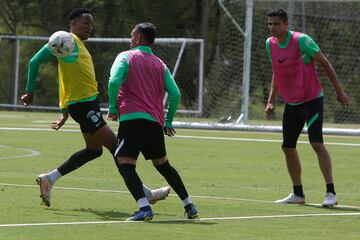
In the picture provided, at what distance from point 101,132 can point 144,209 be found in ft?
5.94

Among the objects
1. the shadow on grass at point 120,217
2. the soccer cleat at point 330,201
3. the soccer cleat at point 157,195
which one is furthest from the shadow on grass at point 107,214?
the soccer cleat at point 330,201

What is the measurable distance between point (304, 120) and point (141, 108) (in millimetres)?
3159

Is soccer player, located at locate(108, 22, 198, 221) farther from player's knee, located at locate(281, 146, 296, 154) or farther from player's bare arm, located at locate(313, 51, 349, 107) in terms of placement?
player's knee, located at locate(281, 146, 296, 154)

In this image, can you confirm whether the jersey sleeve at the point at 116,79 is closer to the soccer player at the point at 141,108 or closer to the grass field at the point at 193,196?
the soccer player at the point at 141,108

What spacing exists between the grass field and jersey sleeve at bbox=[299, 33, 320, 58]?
1.82 m

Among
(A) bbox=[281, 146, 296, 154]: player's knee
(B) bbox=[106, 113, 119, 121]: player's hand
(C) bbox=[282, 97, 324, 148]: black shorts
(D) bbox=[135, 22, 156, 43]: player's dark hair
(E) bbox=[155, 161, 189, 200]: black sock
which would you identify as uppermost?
(D) bbox=[135, 22, 156, 43]: player's dark hair

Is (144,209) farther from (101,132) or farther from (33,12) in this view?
(33,12)

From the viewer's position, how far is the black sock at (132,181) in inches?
432

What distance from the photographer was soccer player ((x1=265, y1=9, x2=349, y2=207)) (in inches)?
520

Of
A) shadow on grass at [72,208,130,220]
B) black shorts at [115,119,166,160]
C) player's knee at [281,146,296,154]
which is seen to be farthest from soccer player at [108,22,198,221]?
player's knee at [281,146,296,154]

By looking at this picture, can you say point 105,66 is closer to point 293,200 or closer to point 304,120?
point 304,120

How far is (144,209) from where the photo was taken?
10.8 meters

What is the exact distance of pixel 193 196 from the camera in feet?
44.5

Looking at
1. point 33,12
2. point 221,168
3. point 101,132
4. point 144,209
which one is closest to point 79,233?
point 144,209
